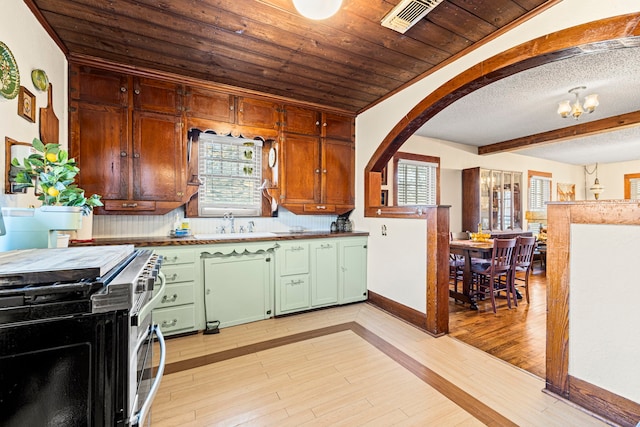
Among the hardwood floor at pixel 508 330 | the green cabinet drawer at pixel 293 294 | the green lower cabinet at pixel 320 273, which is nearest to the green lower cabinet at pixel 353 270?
the green lower cabinet at pixel 320 273

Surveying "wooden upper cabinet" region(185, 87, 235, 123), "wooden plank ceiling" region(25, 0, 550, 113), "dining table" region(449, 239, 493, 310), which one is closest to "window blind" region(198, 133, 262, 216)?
"wooden upper cabinet" region(185, 87, 235, 123)

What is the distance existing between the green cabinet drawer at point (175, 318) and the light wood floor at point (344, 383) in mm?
107

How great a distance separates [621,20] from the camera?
1.52 m

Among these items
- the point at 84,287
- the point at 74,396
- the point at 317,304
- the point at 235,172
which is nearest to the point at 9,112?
the point at 84,287

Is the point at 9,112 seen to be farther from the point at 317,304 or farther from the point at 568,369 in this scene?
the point at 568,369

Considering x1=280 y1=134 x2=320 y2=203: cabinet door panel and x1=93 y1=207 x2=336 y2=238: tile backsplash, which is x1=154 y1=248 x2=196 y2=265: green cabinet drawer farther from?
x1=280 y1=134 x2=320 y2=203: cabinet door panel

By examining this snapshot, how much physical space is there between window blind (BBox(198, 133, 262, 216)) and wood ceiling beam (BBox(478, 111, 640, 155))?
4837 mm

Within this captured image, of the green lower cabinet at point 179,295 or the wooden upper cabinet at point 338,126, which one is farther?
the wooden upper cabinet at point 338,126

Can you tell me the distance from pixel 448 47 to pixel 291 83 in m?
1.56

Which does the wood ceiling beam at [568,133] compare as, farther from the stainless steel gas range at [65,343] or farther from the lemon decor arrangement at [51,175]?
the lemon decor arrangement at [51,175]

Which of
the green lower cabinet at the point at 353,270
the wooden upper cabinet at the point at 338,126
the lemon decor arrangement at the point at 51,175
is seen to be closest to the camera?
the lemon decor arrangement at the point at 51,175

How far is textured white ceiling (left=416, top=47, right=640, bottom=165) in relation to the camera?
273cm

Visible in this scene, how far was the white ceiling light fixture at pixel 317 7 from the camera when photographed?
5.46 feet

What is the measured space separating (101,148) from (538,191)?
8758mm
